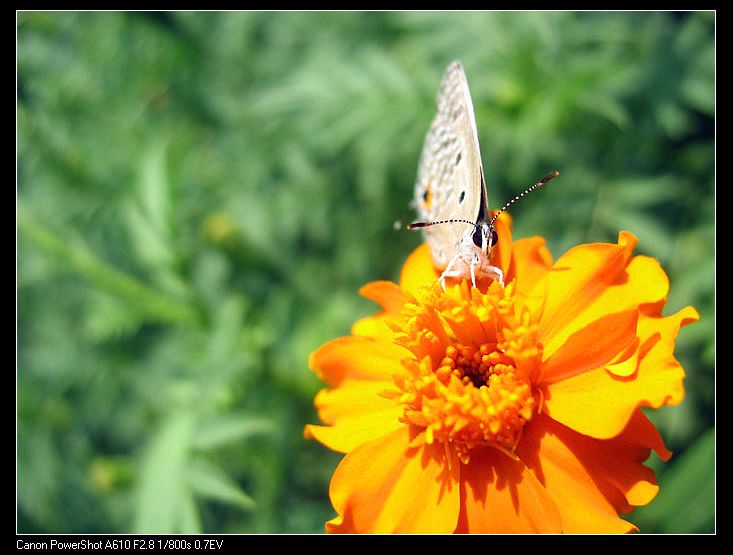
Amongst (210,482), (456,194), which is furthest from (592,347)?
(210,482)

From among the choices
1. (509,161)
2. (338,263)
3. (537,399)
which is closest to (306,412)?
(338,263)

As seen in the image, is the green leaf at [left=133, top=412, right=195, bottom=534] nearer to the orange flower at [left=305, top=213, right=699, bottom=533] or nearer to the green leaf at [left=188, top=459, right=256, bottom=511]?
the green leaf at [left=188, top=459, right=256, bottom=511]

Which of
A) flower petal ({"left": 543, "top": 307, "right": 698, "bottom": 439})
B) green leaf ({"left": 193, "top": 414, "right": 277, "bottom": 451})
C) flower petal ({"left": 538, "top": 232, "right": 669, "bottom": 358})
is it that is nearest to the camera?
flower petal ({"left": 543, "top": 307, "right": 698, "bottom": 439})

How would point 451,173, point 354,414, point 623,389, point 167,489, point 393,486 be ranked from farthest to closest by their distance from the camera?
point 167,489 → point 451,173 → point 354,414 → point 393,486 → point 623,389

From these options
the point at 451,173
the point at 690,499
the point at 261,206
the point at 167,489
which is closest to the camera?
the point at 451,173

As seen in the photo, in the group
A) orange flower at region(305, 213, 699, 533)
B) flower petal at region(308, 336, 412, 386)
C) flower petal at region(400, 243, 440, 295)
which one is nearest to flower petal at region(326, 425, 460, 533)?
orange flower at region(305, 213, 699, 533)

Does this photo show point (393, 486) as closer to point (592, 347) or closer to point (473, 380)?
point (473, 380)
